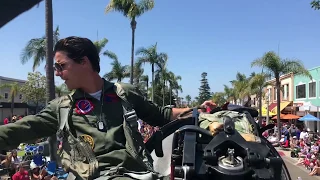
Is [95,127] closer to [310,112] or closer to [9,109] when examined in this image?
[310,112]

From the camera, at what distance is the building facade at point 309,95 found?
31.3 meters

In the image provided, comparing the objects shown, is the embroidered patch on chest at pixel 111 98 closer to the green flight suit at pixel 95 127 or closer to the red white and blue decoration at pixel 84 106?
the green flight suit at pixel 95 127

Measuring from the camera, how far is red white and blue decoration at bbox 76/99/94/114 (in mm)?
2355

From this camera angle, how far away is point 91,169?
2.12 metres

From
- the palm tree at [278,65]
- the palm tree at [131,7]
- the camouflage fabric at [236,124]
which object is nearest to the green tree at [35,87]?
the palm tree at [131,7]

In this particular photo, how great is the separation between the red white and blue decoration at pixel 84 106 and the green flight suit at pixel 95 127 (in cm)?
1

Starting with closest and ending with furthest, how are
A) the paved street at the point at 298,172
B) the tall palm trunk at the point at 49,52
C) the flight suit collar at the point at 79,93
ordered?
→ 1. the flight suit collar at the point at 79,93
2. the tall palm trunk at the point at 49,52
3. the paved street at the point at 298,172

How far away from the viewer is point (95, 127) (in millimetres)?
2299

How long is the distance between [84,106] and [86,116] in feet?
0.26

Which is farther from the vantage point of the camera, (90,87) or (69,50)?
(90,87)

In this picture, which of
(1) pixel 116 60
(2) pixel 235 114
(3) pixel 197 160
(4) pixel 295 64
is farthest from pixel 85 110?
(1) pixel 116 60

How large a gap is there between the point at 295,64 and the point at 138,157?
2356 centimetres

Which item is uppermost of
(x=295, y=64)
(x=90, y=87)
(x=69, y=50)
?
(x=295, y=64)

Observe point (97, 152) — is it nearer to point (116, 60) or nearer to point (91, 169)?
point (91, 169)
